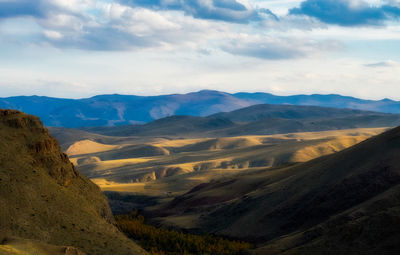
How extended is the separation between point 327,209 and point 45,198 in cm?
1992

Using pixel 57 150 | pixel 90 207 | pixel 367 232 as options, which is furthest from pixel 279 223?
pixel 57 150

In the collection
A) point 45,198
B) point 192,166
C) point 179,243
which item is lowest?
point 192,166

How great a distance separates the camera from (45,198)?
1053 inches

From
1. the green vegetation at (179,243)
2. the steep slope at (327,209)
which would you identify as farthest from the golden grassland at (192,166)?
the green vegetation at (179,243)

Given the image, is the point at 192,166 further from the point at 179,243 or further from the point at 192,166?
the point at 179,243

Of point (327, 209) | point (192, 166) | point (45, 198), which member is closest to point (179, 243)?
point (327, 209)

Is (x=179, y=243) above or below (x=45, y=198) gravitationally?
below

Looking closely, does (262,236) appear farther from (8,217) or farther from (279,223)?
(8,217)

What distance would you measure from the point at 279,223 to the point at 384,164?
31.5ft

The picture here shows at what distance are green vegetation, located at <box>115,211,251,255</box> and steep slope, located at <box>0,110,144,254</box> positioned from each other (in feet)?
13.6

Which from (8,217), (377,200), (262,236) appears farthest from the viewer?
(262,236)

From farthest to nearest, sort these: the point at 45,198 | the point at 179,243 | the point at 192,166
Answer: the point at 192,166 < the point at 179,243 < the point at 45,198

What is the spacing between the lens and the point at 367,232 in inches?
963

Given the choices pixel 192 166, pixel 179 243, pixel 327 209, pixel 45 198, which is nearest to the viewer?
pixel 45 198
